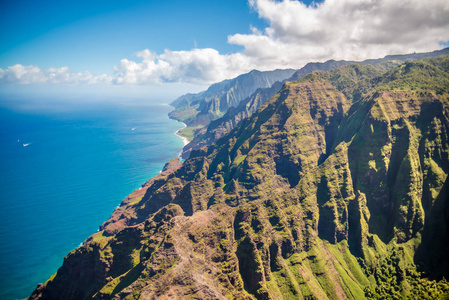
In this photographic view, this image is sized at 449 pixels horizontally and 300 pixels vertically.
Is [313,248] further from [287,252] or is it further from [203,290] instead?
[203,290]

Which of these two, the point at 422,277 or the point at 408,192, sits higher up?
the point at 408,192

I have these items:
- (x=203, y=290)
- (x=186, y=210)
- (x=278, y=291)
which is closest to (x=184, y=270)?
(x=203, y=290)

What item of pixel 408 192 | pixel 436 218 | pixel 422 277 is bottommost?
pixel 422 277

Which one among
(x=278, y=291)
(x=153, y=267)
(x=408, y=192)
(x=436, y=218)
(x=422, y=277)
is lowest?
(x=422, y=277)

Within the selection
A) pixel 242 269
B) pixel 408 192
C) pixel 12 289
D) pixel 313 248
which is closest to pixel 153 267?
pixel 242 269

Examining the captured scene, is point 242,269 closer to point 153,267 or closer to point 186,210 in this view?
point 153,267

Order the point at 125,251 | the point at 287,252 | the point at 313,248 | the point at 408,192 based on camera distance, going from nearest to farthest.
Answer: the point at 125,251 < the point at 287,252 < the point at 313,248 < the point at 408,192

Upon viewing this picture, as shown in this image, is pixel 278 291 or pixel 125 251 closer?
pixel 125 251

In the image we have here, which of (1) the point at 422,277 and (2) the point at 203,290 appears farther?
(1) the point at 422,277

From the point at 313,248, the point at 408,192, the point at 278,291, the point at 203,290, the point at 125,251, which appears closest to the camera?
the point at 203,290
